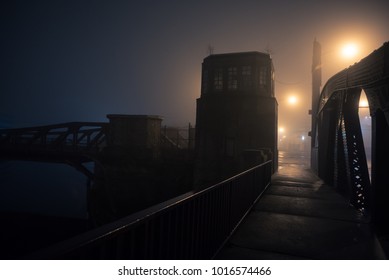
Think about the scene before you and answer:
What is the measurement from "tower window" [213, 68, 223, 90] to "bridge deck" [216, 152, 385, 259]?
1263cm

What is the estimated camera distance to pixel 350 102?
7141 millimetres

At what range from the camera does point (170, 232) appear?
264 cm

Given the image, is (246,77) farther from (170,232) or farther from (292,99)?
(170,232)

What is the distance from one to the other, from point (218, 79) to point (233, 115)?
358 centimetres

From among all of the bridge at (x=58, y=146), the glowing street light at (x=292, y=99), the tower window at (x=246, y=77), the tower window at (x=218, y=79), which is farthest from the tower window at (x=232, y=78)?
the bridge at (x=58, y=146)

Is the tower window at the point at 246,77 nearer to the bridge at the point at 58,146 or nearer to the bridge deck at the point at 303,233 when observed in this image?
the bridge deck at the point at 303,233

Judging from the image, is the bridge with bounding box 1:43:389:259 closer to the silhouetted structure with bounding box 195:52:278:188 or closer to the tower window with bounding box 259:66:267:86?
the silhouetted structure with bounding box 195:52:278:188

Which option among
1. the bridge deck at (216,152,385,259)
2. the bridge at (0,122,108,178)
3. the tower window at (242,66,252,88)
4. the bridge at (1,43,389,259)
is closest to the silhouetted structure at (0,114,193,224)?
the bridge at (0,122,108,178)

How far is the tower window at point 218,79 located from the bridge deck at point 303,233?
12626 millimetres

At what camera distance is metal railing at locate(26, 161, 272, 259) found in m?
1.57

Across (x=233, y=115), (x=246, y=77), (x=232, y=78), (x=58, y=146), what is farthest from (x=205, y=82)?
(x=58, y=146)

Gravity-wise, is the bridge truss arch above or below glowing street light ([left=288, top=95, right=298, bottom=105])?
below

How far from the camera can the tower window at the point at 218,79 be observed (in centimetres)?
1861

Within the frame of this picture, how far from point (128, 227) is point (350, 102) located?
7.83 meters
